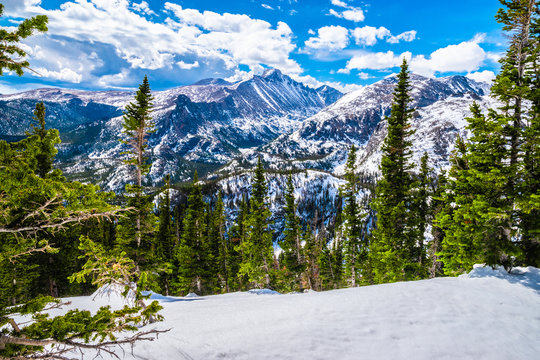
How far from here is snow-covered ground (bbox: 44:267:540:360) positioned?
7.11 metres

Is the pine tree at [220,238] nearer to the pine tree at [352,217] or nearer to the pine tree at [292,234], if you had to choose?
the pine tree at [292,234]

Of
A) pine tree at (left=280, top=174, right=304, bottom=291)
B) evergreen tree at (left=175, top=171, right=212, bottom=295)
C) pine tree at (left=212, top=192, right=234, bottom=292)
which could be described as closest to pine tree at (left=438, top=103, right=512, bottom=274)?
pine tree at (left=280, top=174, right=304, bottom=291)

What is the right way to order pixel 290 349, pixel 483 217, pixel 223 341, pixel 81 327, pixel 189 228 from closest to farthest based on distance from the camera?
1. pixel 81 327
2. pixel 290 349
3. pixel 223 341
4. pixel 483 217
5. pixel 189 228

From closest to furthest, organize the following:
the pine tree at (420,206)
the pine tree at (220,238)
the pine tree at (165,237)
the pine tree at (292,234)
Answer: the pine tree at (420,206) < the pine tree at (292,234) < the pine tree at (220,238) < the pine tree at (165,237)

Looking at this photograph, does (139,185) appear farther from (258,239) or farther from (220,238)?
(220,238)

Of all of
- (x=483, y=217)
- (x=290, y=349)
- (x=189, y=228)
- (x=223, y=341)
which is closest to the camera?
(x=290, y=349)

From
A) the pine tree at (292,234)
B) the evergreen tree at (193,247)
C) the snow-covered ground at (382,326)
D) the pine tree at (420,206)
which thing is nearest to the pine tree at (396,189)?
the pine tree at (420,206)

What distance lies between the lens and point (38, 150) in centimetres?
580

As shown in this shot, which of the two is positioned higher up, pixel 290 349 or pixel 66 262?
pixel 290 349

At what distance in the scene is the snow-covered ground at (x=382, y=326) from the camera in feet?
23.3

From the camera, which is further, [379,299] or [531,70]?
[531,70]

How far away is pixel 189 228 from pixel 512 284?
33.0 metres

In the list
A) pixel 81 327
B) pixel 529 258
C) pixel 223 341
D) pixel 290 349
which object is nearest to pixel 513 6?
pixel 529 258

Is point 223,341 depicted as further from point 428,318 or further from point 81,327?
point 428,318
